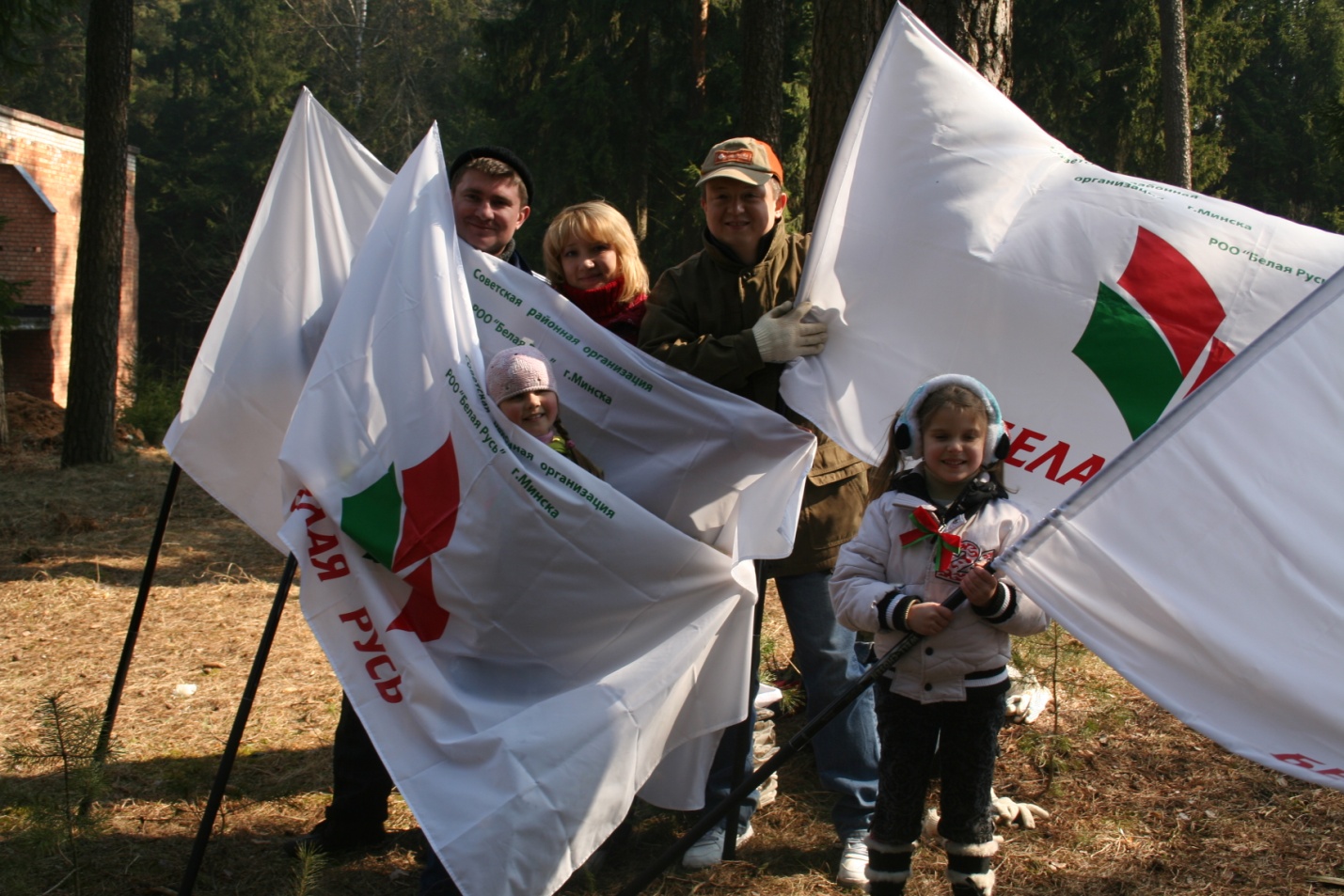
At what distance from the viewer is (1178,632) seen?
6.57 feet

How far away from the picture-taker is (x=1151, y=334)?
267cm

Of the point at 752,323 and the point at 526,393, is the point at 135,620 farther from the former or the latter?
the point at 752,323

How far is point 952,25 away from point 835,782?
2.74 meters

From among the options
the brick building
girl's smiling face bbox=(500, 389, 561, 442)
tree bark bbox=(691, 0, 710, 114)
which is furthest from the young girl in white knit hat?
the brick building

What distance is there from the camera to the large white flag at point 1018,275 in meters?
2.66

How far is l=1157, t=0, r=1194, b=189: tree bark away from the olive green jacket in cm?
1260

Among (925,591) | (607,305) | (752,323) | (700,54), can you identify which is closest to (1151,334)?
(925,591)

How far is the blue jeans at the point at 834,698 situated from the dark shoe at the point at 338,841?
115 cm

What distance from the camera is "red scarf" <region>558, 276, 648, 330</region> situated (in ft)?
10.9

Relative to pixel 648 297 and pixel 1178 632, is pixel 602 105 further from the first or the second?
pixel 1178 632

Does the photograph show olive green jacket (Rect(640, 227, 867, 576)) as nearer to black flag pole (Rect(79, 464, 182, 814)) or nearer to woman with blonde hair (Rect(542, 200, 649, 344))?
woman with blonde hair (Rect(542, 200, 649, 344))

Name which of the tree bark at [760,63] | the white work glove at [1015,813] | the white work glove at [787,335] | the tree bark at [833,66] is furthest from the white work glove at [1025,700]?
the tree bark at [760,63]

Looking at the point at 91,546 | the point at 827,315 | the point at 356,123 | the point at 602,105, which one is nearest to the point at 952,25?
the point at 827,315

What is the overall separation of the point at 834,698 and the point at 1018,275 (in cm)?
131
